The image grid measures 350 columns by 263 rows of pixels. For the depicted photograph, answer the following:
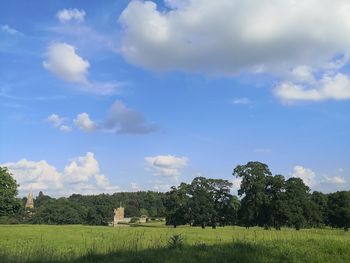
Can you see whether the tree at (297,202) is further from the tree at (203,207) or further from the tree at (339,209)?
the tree at (203,207)

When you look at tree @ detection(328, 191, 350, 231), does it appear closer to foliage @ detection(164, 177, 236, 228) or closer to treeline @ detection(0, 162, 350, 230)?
treeline @ detection(0, 162, 350, 230)

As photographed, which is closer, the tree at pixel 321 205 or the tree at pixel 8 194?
the tree at pixel 8 194

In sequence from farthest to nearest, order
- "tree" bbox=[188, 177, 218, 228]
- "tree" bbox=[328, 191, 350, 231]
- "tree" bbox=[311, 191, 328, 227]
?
1. "tree" bbox=[188, 177, 218, 228]
2. "tree" bbox=[328, 191, 350, 231]
3. "tree" bbox=[311, 191, 328, 227]

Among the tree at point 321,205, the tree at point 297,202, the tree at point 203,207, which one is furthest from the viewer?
the tree at point 203,207

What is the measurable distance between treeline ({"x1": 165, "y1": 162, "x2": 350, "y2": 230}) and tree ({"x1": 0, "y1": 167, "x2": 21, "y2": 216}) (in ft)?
112

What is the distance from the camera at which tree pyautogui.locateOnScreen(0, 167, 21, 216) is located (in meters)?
85.5

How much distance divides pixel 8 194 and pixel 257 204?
4717cm

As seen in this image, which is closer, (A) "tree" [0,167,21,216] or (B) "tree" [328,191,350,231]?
(A) "tree" [0,167,21,216]

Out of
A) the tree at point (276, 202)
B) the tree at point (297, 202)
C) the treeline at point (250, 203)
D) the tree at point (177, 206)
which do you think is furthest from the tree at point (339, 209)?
the tree at point (177, 206)

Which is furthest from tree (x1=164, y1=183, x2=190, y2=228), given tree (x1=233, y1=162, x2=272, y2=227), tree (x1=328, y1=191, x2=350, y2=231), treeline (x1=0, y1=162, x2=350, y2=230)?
tree (x1=328, y1=191, x2=350, y2=231)

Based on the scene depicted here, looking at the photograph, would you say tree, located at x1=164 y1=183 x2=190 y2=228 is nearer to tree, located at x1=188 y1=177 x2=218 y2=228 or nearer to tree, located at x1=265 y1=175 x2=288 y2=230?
tree, located at x1=188 y1=177 x2=218 y2=228

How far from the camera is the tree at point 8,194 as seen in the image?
A: 281 ft

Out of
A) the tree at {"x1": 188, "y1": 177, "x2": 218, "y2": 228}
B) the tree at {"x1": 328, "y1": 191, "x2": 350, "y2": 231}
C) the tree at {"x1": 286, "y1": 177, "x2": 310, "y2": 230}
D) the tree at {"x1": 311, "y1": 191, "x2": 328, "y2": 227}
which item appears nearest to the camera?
the tree at {"x1": 286, "y1": 177, "x2": 310, "y2": 230}

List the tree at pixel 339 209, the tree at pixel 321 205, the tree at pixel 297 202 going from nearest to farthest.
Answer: the tree at pixel 297 202, the tree at pixel 321 205, the tree at pixel 339 209
